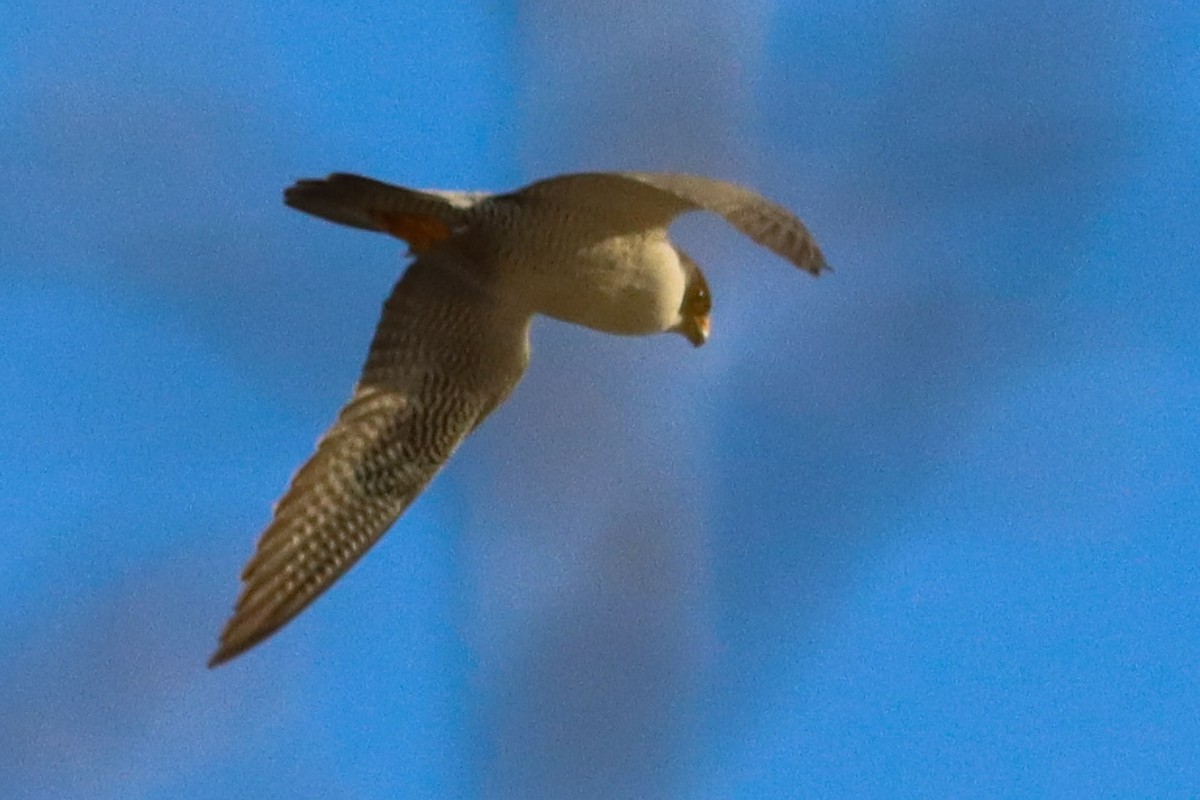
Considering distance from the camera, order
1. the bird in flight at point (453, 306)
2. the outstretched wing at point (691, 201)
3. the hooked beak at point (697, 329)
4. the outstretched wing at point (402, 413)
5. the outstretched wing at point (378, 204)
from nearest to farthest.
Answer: the outstretched wing at point (691, 201), the outstretched wing at point (402, 413), the bird in flight at point (453, 306), the outstretched wing at point (378, 204), the hooked beak at point (697, 329)

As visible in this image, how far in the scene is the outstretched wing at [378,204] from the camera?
4.07 m

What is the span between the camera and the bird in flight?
3959 mm

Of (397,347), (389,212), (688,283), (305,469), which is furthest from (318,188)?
(688,283)

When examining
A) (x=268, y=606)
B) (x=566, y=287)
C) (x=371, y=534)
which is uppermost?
(x=566, y=287)

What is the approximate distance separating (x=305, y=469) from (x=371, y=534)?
239 millimetres

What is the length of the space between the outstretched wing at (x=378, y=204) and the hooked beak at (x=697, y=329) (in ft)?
2.38

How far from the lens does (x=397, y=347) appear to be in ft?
13.8

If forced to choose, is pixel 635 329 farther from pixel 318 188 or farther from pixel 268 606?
pixel 268 606

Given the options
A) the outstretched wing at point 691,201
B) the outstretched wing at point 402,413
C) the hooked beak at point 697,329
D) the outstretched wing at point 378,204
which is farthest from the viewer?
the hooked beak at point 697,329

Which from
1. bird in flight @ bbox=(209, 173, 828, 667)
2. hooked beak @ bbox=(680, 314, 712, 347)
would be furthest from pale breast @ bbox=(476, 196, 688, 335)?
hooked beak @ bbox=(680, 314, 712, 347)

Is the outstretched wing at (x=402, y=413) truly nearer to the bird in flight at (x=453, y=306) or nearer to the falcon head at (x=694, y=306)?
the bird in flight at (x=453, y=306)

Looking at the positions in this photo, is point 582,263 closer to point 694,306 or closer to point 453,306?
point 453,306

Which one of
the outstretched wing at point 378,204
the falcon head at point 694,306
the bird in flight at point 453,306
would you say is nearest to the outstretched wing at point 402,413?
the bird in flight at point 453,306

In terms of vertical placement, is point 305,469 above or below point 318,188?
below
